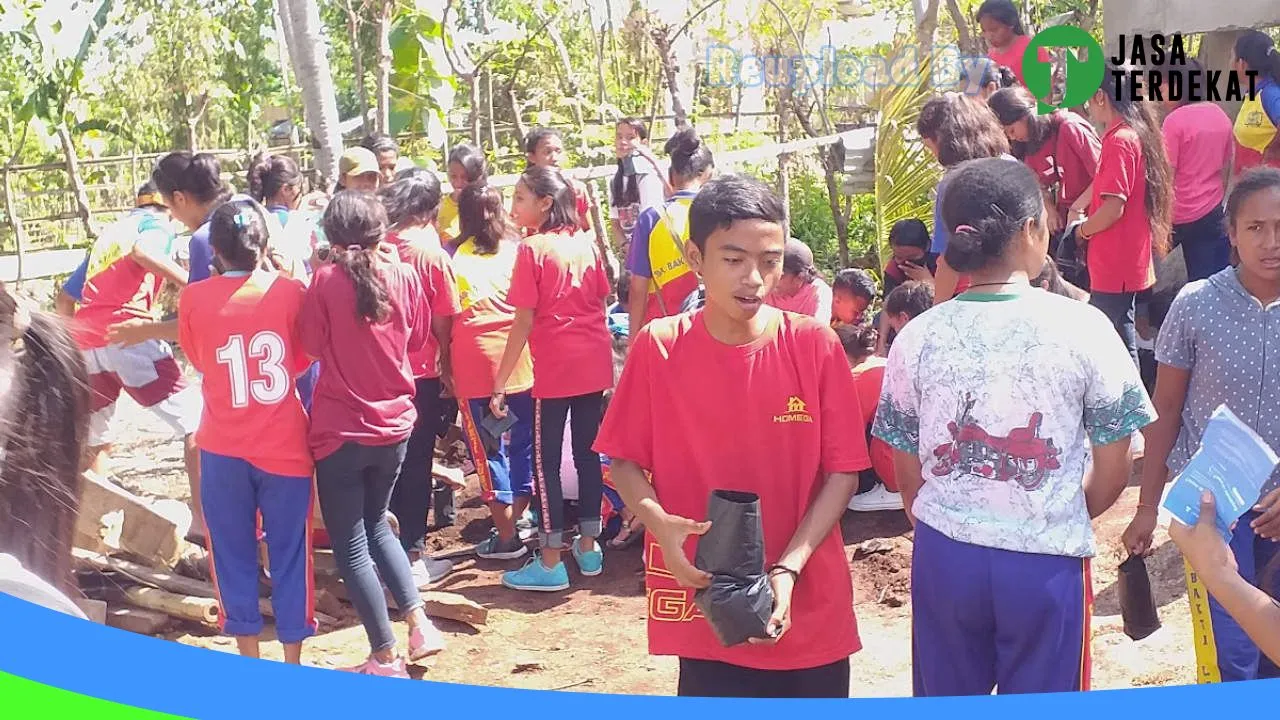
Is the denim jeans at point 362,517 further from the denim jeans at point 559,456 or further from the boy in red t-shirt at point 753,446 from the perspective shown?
the boy in red t-shirt at point 753,446

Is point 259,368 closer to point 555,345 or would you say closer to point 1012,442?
point 555,345

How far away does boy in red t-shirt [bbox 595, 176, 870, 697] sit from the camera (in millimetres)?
2688

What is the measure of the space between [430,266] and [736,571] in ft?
9.69

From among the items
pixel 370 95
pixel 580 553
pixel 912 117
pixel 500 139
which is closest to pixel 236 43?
pixel 500 139

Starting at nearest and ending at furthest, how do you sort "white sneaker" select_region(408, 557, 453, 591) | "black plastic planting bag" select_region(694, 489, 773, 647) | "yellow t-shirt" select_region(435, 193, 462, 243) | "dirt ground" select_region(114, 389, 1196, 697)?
"black plastic planting bag" select_region(694, 489, 773, 647)
"dirt ground" select_region(114, 389, 1196, 697)
"white sneaker" select_region(408, 557, 453, 591)
"yellow t-shirt" select_region(435, 193, 462, 243)

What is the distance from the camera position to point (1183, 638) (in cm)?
417

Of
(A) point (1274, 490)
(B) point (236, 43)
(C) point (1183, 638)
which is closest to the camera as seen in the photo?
(A) point (1274, 490)

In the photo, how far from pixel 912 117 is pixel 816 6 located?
4524mm

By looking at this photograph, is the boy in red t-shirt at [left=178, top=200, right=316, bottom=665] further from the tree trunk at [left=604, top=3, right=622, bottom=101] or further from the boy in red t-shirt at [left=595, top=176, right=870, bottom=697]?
the tree trunk at [left=604, top=3, right=622, bottom=101]

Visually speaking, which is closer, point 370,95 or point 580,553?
point 580,553

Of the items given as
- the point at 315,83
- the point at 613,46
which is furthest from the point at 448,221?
the point at 613,46

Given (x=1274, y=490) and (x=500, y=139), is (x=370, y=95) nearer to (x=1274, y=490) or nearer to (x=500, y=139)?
(x=500, y=139)

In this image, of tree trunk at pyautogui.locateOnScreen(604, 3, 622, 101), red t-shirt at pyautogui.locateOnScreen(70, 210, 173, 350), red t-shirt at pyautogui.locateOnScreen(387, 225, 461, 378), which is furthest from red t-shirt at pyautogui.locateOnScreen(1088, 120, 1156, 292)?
tree trunk at pyautogui.locateOnScreen(604, 3, 622, 101)

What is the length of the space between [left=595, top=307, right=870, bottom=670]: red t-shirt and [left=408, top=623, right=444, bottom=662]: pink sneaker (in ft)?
6.44
